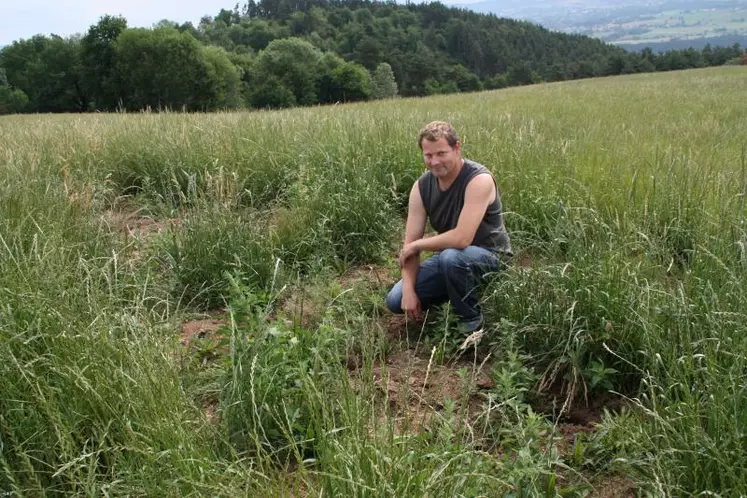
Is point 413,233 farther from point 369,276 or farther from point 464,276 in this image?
point 369,276

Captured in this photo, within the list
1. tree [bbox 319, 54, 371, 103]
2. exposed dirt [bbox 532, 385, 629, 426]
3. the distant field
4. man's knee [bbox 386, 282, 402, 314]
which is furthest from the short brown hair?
the distant field

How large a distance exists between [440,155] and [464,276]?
70 cm

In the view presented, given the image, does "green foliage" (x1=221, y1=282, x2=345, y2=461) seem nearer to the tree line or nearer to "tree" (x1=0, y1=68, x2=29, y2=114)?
the tree line

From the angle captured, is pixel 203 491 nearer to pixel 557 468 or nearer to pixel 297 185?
pixel 557 468

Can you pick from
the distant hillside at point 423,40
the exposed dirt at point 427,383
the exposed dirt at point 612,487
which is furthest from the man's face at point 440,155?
the distant hillside at point 423,40

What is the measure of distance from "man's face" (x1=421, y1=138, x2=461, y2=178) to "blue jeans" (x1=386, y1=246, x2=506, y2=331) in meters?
0.48

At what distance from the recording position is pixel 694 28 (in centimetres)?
16775

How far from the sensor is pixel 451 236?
3096 millimetres

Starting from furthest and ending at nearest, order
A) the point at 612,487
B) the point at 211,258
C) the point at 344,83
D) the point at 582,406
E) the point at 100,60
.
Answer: the point at 344,83, the point at 100,60, the point at 211,258, the point at 582,406, the point at 612,487

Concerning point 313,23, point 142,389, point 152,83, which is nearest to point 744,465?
point 142,389

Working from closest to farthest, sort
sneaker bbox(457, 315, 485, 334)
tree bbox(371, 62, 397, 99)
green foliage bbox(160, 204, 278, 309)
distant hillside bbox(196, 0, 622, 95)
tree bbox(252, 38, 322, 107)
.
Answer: sneaker bbox(457, 315, 485, 334) < green foliage bbox(160, 204, 278, 309) < tree bbox(252, 38, 322, 107) < tree bbox(371, 62, 397, 99) < distant hillside bbox(196, 0, 622, 95)

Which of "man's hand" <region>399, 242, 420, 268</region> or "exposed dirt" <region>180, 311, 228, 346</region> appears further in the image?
"man's hand" <region>399, 242, 420, 268</region>

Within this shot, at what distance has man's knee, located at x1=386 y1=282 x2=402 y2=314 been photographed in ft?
10.6

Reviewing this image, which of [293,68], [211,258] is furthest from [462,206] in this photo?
[293,68]
